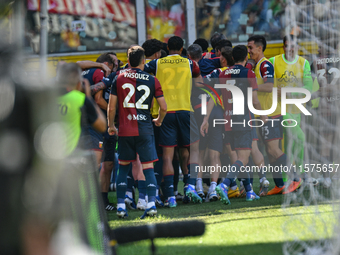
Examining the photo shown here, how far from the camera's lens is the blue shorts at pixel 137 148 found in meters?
4.83

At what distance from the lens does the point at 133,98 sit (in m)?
4.87

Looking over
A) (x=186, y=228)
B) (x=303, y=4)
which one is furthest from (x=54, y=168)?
(x=303, y=4)

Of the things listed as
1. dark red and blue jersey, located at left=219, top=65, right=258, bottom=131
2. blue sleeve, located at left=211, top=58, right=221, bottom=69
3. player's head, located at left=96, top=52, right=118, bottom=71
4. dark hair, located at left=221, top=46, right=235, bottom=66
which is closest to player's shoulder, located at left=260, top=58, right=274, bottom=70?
dark hair, located at left=221, top=46, right=235, bottom=66

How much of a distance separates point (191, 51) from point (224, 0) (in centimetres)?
501

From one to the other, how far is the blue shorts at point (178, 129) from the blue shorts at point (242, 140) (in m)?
0.55

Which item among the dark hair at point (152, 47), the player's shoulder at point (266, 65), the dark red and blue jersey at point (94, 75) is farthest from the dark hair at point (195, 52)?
the dark red and blue jersey at point (94, 75)

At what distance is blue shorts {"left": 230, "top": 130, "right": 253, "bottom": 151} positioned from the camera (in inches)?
221

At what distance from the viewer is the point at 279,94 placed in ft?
20.5

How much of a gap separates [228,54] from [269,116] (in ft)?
3.53

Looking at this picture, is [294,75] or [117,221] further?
[294,75]

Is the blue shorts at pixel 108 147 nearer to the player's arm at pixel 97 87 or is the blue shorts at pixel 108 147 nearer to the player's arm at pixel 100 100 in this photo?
the player's arm at pixel 100 100

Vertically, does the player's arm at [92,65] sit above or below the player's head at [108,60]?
below

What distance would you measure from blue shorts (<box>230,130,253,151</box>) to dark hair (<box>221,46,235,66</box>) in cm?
104

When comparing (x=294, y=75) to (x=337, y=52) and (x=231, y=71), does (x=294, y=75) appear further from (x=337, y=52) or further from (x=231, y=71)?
(x=337, y=52)
